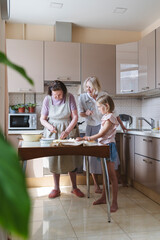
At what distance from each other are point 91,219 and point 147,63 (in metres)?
2.29

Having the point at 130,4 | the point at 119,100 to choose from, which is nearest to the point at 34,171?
the point at 119,100

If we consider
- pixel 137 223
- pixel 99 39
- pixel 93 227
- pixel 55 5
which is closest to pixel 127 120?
pixel 99 39

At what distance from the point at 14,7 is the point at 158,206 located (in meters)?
3.13

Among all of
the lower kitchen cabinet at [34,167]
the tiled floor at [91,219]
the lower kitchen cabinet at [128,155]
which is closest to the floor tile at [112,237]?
the tiled floor at [91,219]

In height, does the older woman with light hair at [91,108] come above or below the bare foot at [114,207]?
above

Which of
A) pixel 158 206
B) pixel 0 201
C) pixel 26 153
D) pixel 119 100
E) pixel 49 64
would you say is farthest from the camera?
pixel 119 100

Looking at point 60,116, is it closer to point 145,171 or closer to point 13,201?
point 145,171

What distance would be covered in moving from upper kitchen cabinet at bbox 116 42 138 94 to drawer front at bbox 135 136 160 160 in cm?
98

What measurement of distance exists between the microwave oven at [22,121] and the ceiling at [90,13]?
1.47 meters

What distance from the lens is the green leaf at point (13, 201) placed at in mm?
173

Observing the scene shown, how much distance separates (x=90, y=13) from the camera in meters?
3.87

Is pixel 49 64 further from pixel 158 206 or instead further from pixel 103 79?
pixel 158 206

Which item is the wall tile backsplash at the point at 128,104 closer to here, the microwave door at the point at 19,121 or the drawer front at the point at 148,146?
the microwave door at the point at 19,121

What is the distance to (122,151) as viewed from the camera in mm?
3789
